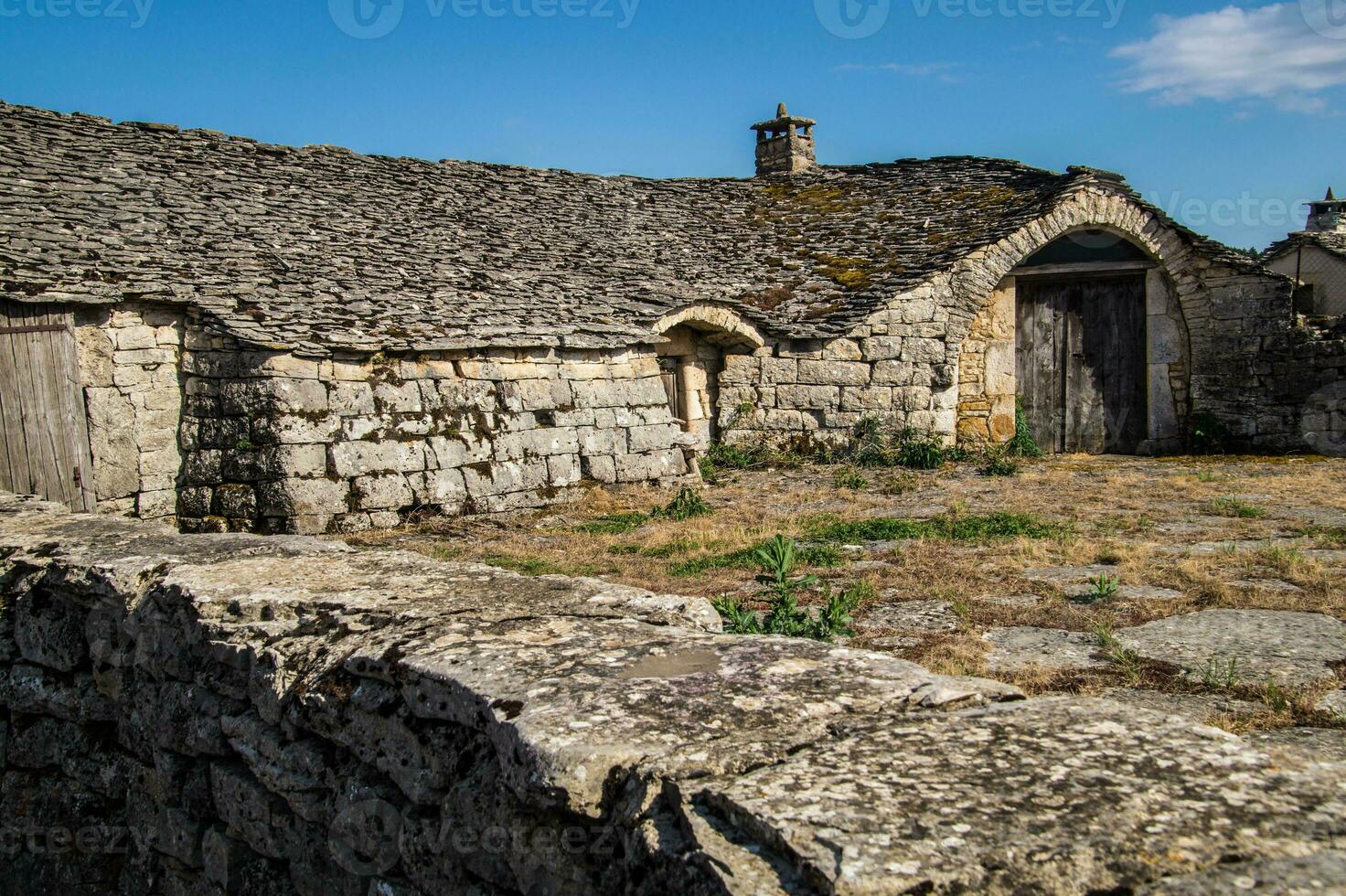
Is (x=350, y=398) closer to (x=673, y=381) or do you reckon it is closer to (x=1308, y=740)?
(x=673, y=381)

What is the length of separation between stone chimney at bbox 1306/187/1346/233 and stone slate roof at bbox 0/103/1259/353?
1457 centimetres

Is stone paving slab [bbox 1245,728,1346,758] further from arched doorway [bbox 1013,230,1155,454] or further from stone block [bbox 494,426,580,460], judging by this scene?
arched doorway [bbox 1013,230,1155,454]

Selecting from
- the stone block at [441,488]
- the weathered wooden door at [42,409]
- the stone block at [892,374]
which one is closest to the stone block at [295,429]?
the stone block at [441,488]

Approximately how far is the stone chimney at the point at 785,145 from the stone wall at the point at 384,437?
8868 millimetres

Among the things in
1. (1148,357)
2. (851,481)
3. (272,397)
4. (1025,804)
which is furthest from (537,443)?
(1025,804)

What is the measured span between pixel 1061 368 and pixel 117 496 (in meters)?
12.5

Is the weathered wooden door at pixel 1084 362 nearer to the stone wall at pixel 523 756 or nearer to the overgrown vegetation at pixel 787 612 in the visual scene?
the overgrown vegetation at pixel 787 612

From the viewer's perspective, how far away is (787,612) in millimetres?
5371

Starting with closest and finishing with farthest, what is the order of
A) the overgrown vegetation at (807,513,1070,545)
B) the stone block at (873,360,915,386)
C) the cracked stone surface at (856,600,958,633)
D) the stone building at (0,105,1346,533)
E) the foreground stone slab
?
1. the foreground stone slab
2. the cracked stone surface at (856,600,958,633)
3. the overgrown vegetation at (807,513,1070,545)
4. the stone building at (0,105,1346,533)
5. the stone block at (873,360,915,386)

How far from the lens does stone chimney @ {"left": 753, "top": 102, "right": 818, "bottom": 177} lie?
775 inches

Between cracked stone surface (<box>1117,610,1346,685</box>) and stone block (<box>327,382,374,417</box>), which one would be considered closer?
cracked stone surface (<box>1117,610,1346,685</box>)

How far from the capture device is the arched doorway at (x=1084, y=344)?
15.8 metres

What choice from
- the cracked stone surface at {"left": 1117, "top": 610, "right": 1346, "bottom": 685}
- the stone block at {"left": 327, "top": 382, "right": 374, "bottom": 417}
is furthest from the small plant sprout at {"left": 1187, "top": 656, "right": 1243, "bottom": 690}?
the stone block at {"left": 327, "top": 382, "right": 374, "bottom": 417}

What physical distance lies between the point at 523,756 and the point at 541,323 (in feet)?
34.6
